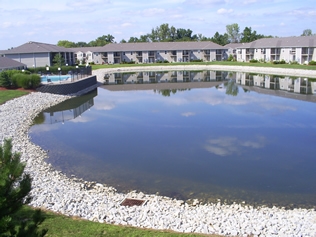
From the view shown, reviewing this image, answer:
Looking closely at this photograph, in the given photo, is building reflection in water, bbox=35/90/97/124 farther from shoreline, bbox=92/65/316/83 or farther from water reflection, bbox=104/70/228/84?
shoreline, bbox=92/65/316/83

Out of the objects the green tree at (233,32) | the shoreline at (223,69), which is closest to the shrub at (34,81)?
the shoreline at (223,69)

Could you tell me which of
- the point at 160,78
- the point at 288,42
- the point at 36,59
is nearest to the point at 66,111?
the point at 160,78

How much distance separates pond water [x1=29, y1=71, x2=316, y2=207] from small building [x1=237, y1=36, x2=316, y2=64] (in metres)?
37.4

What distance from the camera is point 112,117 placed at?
80.7 feet

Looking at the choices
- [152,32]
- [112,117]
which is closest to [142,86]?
[112,117]

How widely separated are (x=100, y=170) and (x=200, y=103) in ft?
57.3

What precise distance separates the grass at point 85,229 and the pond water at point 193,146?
3.32 metres

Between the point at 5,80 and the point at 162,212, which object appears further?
the point at 5,80

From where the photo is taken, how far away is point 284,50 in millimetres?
69688

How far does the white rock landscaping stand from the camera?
28.6 feet

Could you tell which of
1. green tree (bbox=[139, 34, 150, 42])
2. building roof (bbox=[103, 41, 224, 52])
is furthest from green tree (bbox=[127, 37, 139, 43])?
building roof (bbox=[103, 41, 224, 52])

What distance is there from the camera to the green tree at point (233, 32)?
427 feet

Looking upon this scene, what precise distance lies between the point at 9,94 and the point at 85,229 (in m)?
24.9

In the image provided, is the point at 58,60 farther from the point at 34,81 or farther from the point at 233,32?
the point at 233,32
